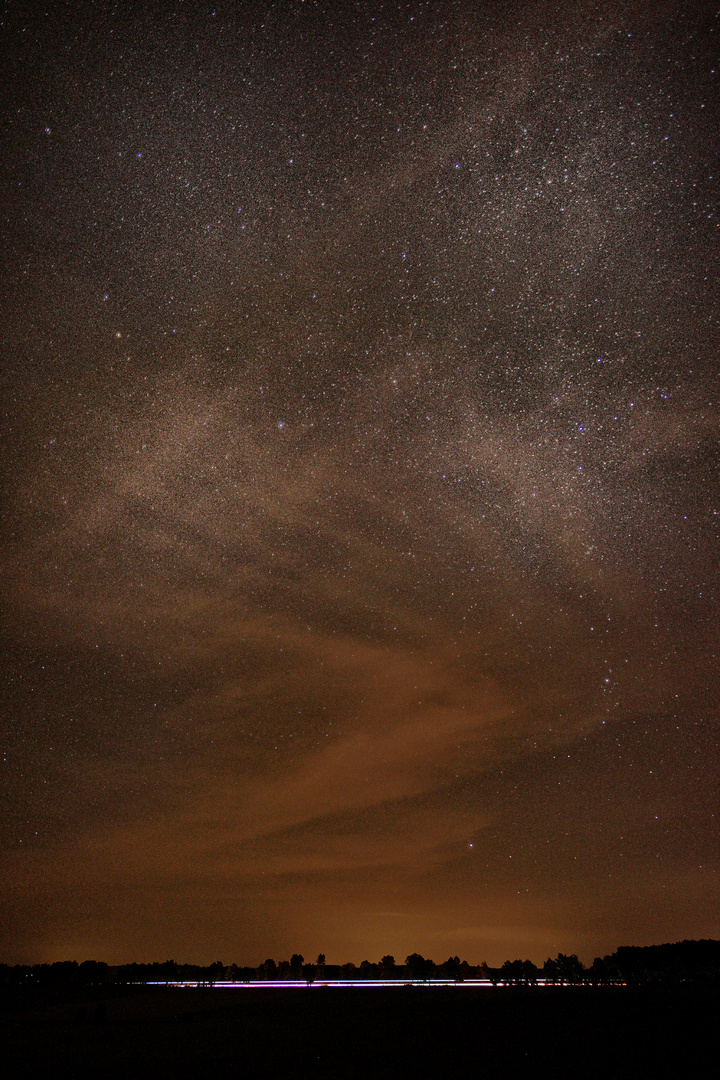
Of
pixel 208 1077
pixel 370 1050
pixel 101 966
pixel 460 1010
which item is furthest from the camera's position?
pixel 101 966

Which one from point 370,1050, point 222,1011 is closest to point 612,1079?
point 370,1050

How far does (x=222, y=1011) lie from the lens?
5250 cm

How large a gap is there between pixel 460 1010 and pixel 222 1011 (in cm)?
1857

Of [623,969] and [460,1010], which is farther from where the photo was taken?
[623,969]

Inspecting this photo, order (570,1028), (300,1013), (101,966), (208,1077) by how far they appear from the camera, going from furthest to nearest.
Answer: (101,966), (300,1013), (570,1028), (208,1077)

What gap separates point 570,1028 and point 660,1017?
527cm

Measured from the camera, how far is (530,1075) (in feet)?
72.3

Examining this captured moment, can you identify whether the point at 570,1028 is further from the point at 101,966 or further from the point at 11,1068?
the point at 101,966

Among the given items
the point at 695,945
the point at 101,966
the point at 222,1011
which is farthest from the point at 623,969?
the point at 101,966

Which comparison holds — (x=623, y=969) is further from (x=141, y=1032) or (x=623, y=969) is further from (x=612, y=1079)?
(x=612, y=1079)

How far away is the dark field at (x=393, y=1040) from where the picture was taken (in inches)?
951

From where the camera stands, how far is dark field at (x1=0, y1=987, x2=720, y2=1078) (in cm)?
2416

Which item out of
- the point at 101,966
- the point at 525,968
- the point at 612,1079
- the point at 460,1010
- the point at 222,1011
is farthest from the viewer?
the point at 101,966

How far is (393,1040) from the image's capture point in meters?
30.6
